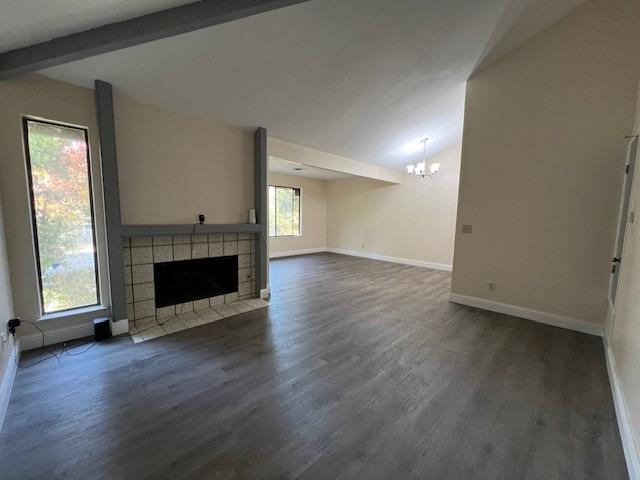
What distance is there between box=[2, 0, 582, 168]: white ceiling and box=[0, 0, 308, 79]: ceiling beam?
98mm

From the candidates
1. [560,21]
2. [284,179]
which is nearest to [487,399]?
[560,21]

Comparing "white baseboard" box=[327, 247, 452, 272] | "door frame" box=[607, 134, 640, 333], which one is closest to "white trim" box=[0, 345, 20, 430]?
"door frame" box=[607, 134, 640, 333]

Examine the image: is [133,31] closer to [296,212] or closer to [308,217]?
[296,212]

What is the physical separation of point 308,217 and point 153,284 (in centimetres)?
566

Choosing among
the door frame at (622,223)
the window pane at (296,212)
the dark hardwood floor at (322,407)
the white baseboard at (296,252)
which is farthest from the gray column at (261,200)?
the window pane at (296,212)

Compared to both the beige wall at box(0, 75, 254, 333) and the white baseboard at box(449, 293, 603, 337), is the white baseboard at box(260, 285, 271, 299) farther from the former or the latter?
the white baseboard at box(449, 293, 603, 337)

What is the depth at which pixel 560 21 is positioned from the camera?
304 cm

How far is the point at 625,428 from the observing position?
1.56 m

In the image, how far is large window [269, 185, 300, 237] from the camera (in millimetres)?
7625

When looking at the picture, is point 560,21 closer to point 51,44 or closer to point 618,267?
point 618,267

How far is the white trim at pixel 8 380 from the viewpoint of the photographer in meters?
1.69

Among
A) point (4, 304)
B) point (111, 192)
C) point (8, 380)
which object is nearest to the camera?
point (8, 380)

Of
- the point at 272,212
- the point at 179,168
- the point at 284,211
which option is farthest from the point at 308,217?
the point at 179,168

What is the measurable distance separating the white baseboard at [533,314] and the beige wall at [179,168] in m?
3.50
